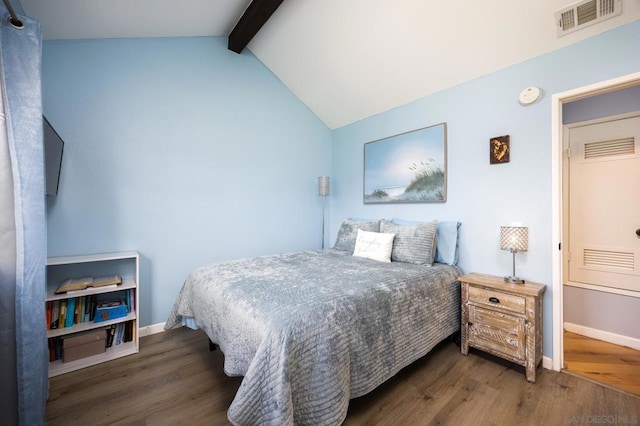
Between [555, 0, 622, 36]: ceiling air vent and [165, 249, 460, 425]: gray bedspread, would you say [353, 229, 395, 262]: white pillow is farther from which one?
[555, 0, 622, 36]: ceiling air vent

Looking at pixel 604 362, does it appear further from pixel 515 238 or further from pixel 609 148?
pixel 609 148

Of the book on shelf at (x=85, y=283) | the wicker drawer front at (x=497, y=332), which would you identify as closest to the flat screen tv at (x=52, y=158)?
the book on shelf at (x=85, y=283)

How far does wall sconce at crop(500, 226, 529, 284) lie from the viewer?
2.00m

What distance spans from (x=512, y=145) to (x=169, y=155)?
10.3 ft

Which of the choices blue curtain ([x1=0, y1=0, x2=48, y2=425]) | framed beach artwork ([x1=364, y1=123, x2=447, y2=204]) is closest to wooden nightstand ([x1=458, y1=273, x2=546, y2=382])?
framed beach artwork ([x1=364, y1=123, x2=447, y2=204])

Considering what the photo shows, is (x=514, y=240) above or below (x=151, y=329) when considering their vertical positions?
above

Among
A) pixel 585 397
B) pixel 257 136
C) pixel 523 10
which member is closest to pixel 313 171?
pixel 257 136

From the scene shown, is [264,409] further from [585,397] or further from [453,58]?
[453,58]

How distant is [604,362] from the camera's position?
205 cm

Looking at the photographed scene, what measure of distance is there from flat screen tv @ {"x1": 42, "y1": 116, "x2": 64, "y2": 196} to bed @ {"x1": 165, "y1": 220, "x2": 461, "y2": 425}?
119cm

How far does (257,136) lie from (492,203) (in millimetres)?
2596

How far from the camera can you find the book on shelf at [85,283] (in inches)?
78.1

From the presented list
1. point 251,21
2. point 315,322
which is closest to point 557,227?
point 315,322

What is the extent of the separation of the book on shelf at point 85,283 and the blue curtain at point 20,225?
2.97 feet
